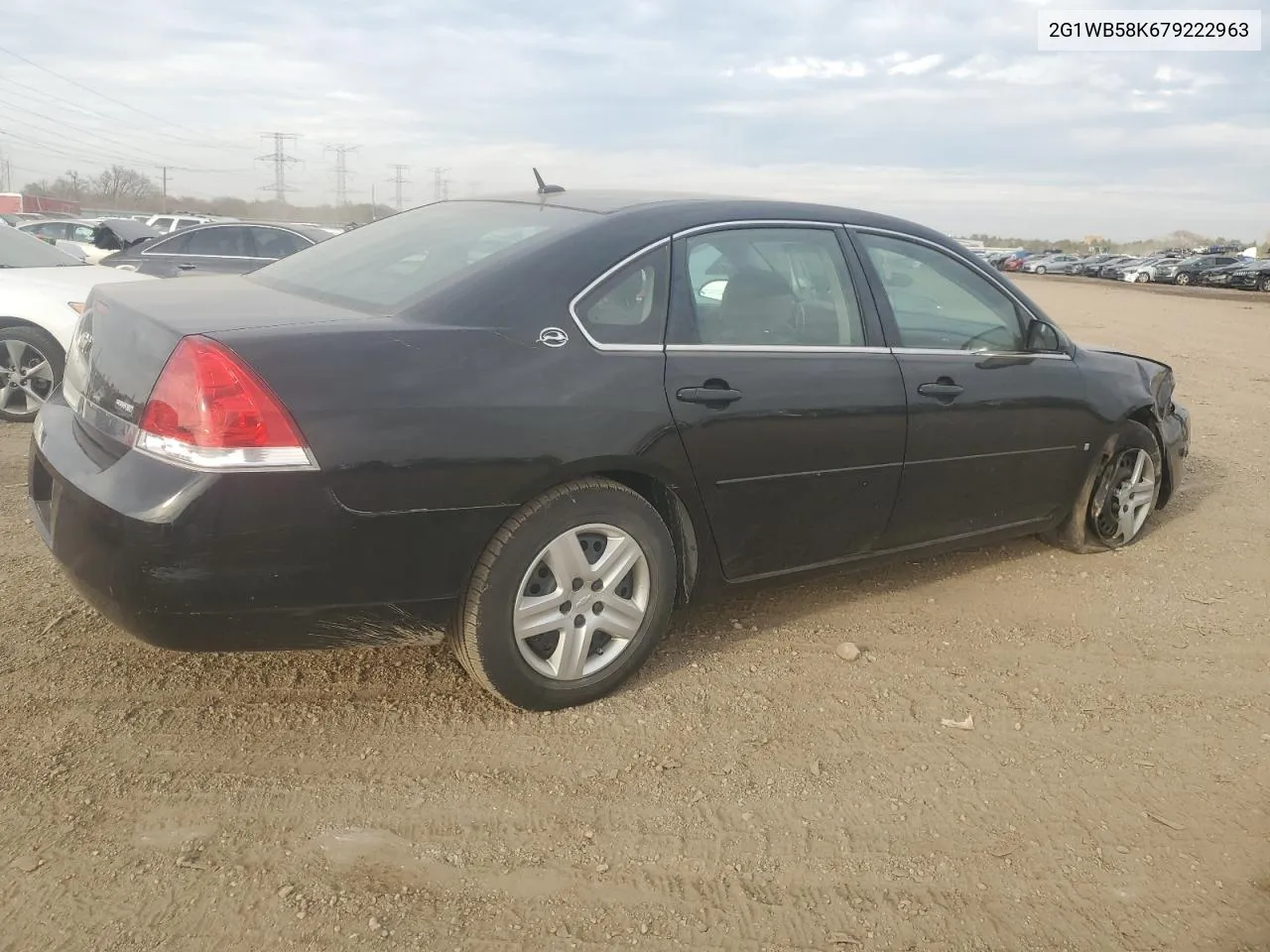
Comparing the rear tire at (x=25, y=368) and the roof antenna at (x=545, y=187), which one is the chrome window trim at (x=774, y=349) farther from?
the rear tire at (x=25, y=368)

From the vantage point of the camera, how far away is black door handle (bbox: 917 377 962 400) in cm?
372

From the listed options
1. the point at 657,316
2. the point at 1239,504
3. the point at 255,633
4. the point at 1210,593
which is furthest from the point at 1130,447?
the point at 255,633

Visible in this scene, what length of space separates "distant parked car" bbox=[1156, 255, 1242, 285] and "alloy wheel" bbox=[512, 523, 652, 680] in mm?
49821

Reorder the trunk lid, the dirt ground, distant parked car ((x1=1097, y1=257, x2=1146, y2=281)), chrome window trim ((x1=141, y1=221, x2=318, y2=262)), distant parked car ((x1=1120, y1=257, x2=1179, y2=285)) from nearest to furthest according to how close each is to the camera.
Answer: the dirt ground → the trunk lid → chrome window trim ((x1=141, y1=221, x2=318, y2=262)) → distant parked car ((x1=1120, y1=257, x2=1179, y2=285)) → distant parked car ((x1=1097, y1=257, x2=1146, y2=281))

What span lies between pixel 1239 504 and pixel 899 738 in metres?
3.88

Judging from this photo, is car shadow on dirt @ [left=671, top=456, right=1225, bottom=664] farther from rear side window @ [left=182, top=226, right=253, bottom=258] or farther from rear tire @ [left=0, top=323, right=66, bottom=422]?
rear side window @ [left=182, top=226, right=253, bottom=258]

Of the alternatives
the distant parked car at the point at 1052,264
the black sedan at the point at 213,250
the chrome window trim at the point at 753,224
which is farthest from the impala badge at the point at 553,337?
the distant parked car at the point at 1052,264

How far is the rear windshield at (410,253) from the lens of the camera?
3.06 m

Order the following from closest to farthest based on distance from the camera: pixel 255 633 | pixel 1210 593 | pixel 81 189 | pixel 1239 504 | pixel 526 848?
pixel 526 848
pixel 255 633
pixel 1210 593
pixel 1239 504
pixel 81 189

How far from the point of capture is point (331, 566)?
257 centimetres

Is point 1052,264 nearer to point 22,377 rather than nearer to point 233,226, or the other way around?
point 233,226

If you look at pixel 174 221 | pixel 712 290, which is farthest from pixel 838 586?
pixel 174 221

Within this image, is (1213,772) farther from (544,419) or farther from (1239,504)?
(1239,504)

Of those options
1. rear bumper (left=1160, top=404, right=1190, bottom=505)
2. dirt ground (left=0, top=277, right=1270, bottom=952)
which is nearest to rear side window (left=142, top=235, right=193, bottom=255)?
dirt ground (left=0, top=277, right=1270, bottom=952)
